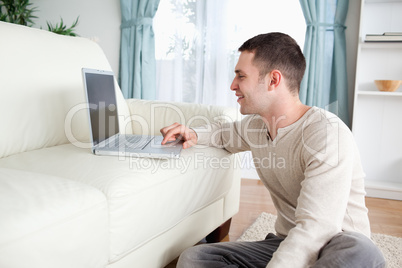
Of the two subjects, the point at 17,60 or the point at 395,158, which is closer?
the point at 17,60

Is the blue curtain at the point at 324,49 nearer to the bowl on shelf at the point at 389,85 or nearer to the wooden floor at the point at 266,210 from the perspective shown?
the bowl on shelf at the point at 389,85

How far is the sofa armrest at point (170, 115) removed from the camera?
69.7 inches

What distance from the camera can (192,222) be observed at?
1409 mm

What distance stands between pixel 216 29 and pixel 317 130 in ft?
6.93

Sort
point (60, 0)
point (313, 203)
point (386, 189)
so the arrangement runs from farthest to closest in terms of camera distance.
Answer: point (60, 0)
point (386, 189)
point (313, 203)

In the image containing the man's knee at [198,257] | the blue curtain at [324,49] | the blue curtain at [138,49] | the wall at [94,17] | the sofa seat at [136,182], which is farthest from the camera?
the wall at [94,17]

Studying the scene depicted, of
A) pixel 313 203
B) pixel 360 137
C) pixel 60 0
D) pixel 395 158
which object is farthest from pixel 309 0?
pixel 60 0

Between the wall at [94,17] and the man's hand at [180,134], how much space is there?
7.14ft

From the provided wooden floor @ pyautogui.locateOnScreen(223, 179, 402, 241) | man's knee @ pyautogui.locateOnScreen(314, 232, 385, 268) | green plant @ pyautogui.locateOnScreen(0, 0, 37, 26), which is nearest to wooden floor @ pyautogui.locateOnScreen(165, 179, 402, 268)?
wooden floor @ pyautogui.locateOnScreen(223, 179, 402, 241)

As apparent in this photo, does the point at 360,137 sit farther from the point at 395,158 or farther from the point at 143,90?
the point at 143,90

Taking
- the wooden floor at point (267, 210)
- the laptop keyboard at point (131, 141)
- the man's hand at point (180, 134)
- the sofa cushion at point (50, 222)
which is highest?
the man's hand at point (180, 134)

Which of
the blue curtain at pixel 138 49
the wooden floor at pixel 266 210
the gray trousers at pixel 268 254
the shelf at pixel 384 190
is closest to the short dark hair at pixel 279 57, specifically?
the gray trousers at pixel 268 254

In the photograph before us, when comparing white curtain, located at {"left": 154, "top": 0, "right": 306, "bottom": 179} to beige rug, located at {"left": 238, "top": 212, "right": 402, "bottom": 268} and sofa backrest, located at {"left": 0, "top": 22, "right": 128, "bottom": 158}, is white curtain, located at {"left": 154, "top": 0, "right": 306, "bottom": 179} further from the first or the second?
sofa backrest, located at {"left": 0, "top": 22, "right": 128, "bottom": 158}

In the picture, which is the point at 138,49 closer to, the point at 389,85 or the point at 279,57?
the point at 389,85
